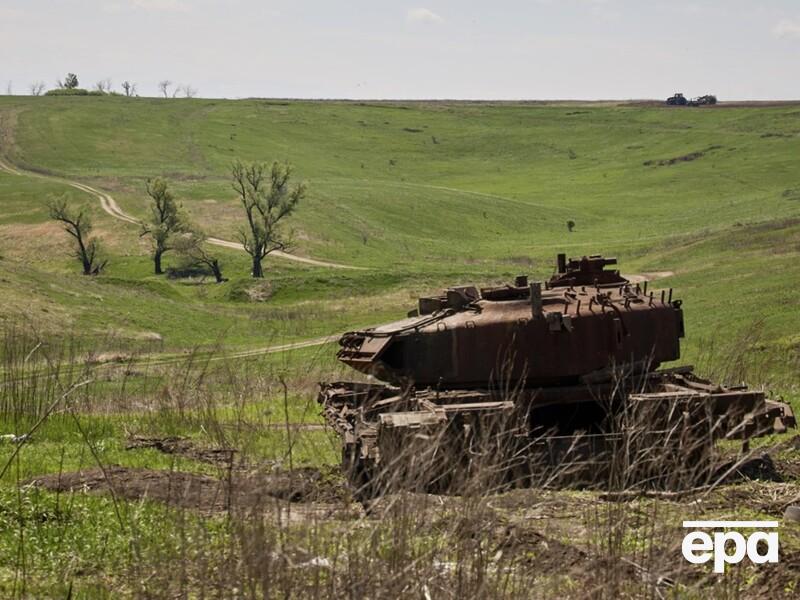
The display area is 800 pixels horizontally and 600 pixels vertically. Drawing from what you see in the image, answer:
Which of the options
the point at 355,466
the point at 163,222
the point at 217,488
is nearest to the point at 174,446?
the point at 355,466

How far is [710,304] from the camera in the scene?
3769 centimetres

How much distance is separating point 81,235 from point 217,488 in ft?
209

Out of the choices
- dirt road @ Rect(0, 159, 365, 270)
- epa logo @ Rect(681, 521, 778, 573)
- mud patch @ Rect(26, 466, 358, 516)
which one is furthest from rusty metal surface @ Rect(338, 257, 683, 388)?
dirt road @ Rect(0, 159, 365, 270)

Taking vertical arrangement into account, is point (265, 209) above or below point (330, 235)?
above

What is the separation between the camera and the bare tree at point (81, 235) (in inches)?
2606

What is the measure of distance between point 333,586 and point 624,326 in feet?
32.0

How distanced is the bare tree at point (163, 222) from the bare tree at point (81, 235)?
3.20 meters

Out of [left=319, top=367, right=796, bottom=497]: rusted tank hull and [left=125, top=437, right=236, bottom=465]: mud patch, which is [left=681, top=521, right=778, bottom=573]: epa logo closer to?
[left=319, top=367, right=796, bottom=497]: rusted tank hull

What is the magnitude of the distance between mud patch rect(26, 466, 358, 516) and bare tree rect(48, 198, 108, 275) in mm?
55087

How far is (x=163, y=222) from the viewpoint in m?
68.4

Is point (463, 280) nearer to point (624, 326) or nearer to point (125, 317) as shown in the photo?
point (125, 317)

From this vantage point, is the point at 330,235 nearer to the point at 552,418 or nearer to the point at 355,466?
the point at 552,418

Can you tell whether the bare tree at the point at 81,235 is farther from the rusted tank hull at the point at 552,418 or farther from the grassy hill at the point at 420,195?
the rusted tank hull at the point at 552,418

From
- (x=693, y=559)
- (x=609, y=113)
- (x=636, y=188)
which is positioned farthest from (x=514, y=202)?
(x=693, y=559)
